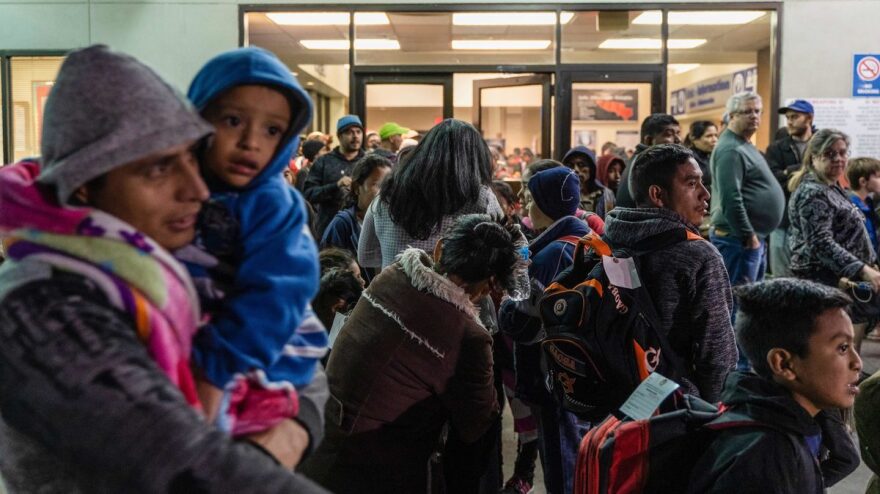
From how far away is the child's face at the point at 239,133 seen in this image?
137 cm

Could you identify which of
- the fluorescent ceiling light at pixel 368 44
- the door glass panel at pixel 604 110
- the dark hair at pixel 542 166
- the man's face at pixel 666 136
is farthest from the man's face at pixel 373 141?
the dark hair at pixel 542 166

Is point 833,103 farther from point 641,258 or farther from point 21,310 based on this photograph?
point 21,310

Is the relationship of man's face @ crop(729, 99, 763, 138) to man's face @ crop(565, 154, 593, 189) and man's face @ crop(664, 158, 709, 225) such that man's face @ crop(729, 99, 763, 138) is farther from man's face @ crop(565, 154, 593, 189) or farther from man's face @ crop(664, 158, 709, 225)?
man's face @ crop(664, 158, 709, 225)

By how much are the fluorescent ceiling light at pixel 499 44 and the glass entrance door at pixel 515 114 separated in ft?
1.20

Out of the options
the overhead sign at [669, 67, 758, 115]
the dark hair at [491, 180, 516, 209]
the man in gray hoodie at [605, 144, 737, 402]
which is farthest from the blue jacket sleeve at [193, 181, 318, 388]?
the overhead sign at [669, 67, 758, 115]

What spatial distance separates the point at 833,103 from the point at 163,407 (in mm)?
10300

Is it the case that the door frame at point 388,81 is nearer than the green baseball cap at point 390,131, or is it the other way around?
the green baseball cap at point 390,131

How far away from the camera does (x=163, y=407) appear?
102 centimetres

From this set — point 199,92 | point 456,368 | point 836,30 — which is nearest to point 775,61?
point 836,30

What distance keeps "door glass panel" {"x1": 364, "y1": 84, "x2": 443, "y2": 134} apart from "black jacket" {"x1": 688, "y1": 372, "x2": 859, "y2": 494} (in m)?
8.21

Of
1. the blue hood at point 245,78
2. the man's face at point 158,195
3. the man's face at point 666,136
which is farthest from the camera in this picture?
the man's face at point 666,136

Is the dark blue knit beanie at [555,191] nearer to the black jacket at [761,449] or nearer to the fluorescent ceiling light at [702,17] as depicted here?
the black jacket at [761,449]

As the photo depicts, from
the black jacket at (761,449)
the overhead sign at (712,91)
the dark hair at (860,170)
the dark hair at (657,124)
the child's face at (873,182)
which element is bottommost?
the black jacket at (761,449)

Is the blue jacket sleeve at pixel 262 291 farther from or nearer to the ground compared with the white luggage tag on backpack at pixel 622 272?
farther from the ground
